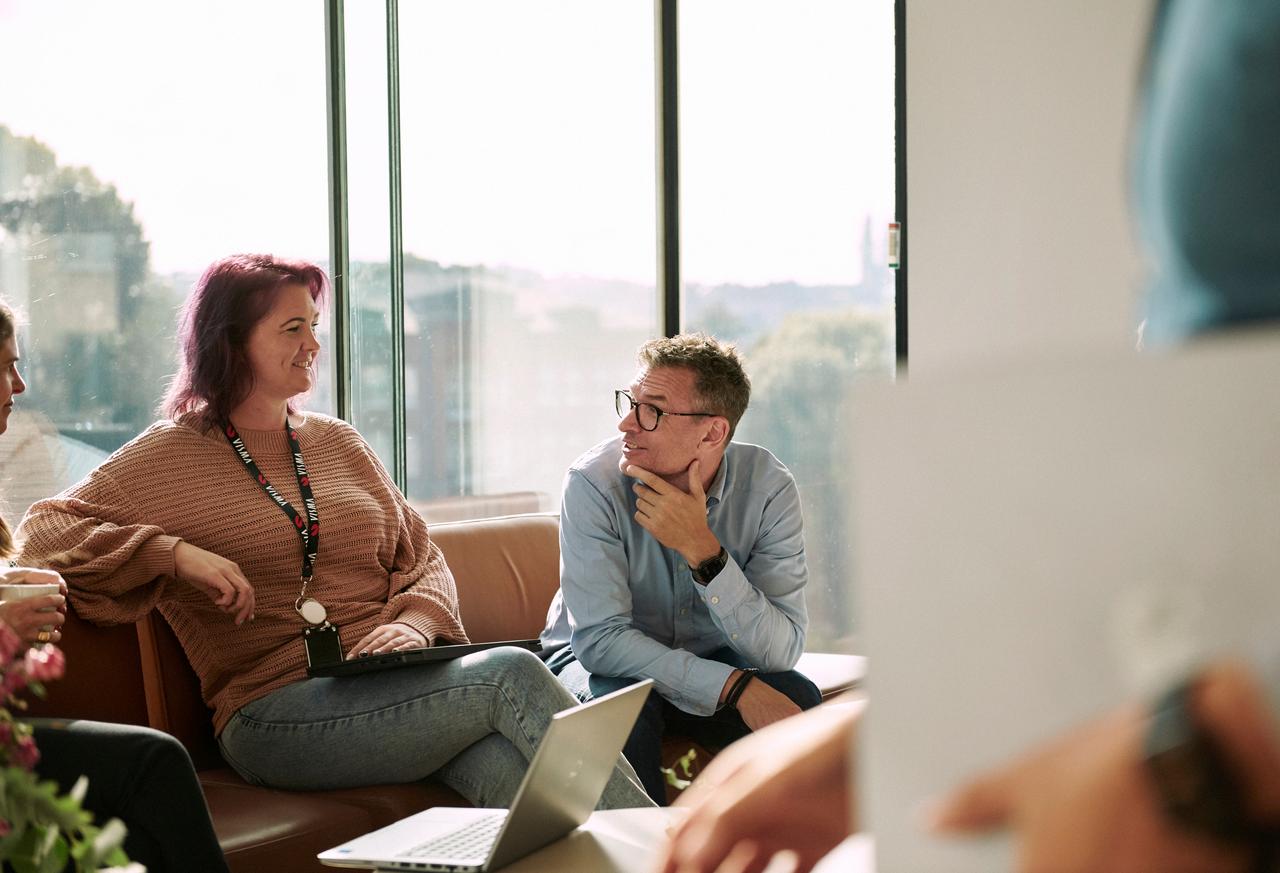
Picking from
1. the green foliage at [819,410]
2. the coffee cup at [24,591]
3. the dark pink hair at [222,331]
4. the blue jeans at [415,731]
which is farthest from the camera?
the green foliage at [819,410]

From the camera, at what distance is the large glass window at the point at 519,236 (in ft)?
12.8

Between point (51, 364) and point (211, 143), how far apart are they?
2.49 feet

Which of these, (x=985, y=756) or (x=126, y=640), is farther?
(x=126, y=640)

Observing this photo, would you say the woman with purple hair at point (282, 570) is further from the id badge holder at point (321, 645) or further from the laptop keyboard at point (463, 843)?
the laptop keyboard at point (463, 843)

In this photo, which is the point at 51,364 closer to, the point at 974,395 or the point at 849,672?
the point at 849,672

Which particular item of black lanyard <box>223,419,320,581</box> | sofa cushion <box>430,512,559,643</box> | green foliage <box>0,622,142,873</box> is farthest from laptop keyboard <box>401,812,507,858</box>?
sofa cushion <box>430,512,559,643</box>

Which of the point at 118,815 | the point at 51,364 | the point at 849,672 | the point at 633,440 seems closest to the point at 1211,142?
the point at 118,815

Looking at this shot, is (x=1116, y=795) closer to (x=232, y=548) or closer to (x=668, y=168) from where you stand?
(x=232, y=548)

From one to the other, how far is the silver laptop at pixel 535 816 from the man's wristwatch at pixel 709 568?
0.86m

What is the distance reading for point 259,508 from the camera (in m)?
2.54

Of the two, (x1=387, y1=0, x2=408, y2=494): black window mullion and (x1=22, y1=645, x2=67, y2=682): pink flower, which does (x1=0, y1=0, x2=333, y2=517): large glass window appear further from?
(x1=22, y1=645, x2=67, y2=682): pink flower

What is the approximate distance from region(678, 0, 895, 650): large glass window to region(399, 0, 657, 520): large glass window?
8.8 inches

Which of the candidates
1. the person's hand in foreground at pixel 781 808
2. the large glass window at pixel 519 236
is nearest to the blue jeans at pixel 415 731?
the large glass window at pixel 519 236

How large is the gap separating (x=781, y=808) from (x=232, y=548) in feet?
6.92
